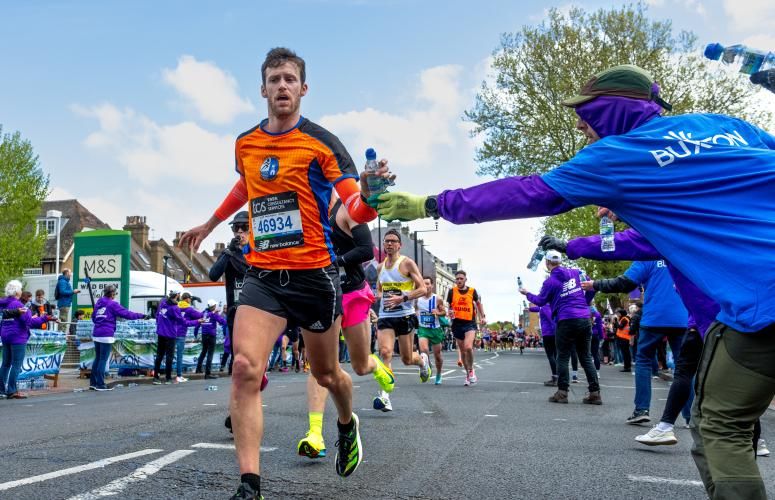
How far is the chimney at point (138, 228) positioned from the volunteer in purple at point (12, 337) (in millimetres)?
51102

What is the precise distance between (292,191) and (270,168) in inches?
7.1

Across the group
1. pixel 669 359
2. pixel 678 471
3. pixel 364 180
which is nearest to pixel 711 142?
pixel 364 180

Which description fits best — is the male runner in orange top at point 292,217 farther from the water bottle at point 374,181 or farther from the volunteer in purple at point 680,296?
the volunteer in purple at point 680,296

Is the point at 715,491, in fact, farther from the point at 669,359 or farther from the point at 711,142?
the point at 669,359

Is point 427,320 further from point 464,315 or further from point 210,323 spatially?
point 210,323

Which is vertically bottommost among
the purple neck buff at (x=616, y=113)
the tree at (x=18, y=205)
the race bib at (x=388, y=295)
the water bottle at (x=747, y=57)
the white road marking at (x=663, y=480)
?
the white road marking at (x=663, y=480)

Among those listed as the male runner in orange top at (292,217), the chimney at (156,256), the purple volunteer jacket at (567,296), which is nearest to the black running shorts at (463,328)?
the purple volunteer jacket at (567,296)

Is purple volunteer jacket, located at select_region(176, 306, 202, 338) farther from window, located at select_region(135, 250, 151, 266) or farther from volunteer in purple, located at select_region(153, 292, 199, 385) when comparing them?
window, located at select_region(135, 250, 151, 266)

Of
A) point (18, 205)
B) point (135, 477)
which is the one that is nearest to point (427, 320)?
point (135, 477)

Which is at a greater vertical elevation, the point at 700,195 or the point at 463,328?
the point at 700,195

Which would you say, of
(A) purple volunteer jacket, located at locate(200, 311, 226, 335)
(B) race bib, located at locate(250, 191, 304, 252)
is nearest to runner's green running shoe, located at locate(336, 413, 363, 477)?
(B) race bib, located at locate(250, 191, 304, 252)

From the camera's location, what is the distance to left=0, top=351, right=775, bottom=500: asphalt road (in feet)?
13.2

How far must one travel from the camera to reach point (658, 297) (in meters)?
7.09

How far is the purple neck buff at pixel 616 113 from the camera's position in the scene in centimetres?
298
